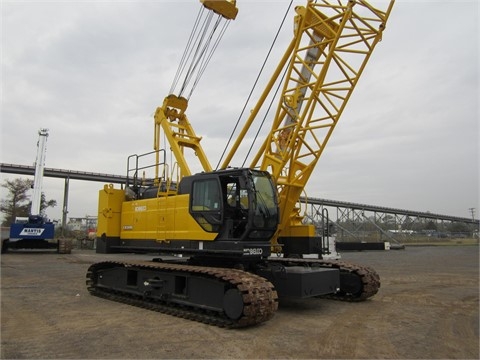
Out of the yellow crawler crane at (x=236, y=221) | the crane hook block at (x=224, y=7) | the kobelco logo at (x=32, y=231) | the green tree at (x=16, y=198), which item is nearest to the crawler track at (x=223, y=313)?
the yellow crawler crane at (x=236, y=221)

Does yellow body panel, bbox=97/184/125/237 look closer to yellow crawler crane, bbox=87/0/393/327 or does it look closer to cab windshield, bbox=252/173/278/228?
yellow crawler crane, bbox=87/0/393/327

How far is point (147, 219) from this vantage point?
34.2ft

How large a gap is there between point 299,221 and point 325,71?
4.34 meters

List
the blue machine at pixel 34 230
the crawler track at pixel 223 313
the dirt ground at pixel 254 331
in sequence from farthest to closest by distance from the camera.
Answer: the blue machine at pixel 34 230 < the crawler track at pixel 223 313 < the dirt ground at pixel 254 331

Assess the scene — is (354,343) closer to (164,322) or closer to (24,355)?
(164,322)

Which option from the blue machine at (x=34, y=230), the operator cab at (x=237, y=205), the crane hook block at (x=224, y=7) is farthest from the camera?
the blue machine at (x=34, y=230)

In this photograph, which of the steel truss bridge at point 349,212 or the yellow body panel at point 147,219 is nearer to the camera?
the yellow body panel at point 147,219

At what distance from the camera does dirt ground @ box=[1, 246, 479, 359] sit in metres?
5.82

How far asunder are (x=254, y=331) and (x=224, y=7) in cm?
1002

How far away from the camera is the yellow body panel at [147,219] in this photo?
30.2 ft

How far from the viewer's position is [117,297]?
10.3 meters

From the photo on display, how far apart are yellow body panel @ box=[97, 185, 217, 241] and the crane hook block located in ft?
21.1

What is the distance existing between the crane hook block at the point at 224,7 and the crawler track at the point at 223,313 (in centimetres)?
819

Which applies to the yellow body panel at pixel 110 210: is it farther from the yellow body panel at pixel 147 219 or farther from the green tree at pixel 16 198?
the green tree at pixel 16 198
